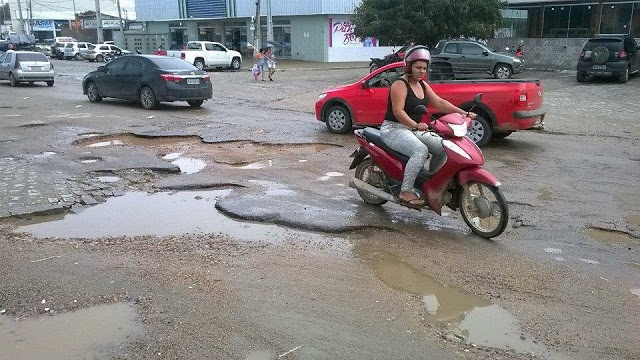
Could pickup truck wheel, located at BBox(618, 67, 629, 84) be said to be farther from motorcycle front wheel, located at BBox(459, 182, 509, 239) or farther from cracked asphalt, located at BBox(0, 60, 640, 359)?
motorcycle front wheel, located at BBox(459, 182, 509, 239)

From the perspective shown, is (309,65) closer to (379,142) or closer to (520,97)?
(520,97)

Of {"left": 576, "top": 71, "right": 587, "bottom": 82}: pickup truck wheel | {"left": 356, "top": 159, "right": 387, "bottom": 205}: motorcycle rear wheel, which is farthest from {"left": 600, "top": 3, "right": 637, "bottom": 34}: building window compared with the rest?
{"left": 356, "top": 159, "right": 387, "bottom": 205}: motorcycle rear wheel

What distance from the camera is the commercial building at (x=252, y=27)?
43.2 meters

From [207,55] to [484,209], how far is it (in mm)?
31960

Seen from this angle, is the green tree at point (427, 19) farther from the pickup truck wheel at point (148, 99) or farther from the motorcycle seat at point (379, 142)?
the motorcycle seat at point (379, 142)

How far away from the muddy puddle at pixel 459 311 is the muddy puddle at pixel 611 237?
2.16 m

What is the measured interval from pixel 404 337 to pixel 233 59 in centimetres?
3479

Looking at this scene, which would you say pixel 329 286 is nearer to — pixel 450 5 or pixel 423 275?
pixel 423 275

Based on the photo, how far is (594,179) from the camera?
8.05 metres

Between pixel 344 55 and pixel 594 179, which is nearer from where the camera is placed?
pixel 594 179

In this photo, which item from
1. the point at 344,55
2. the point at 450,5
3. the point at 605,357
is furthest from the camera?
the point at 344,55

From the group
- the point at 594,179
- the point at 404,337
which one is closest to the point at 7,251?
the point at 404,337

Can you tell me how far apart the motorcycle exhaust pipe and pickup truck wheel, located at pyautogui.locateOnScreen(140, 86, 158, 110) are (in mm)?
11105

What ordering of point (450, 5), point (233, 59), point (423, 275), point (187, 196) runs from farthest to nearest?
point (233, 59)
point (450, 5)
point (187, 196)
point (423, 275)
